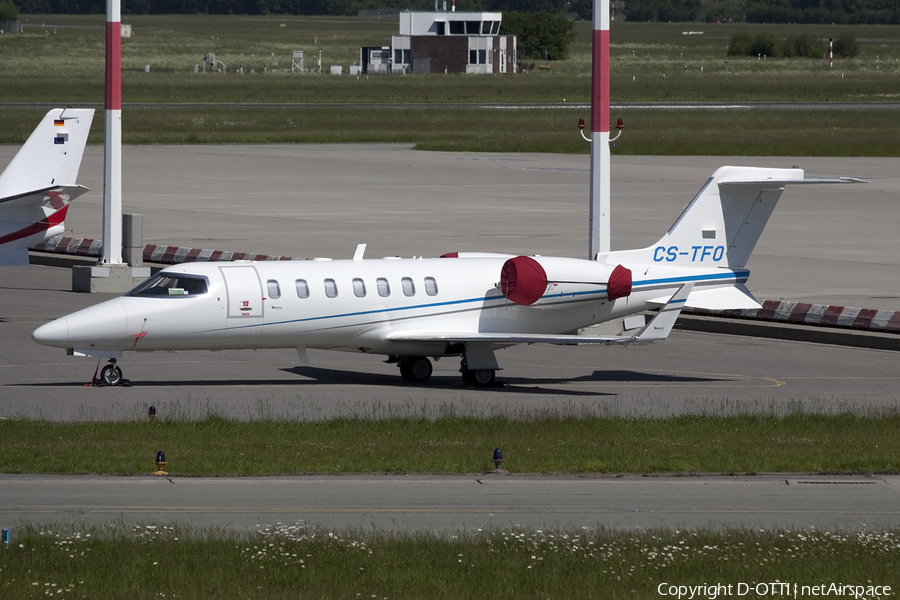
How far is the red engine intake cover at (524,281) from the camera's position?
84.2 feet

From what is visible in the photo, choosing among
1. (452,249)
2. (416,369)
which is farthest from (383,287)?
(452,249)

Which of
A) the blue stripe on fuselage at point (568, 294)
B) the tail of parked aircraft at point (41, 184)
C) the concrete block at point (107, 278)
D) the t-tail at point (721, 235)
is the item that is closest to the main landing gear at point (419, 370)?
the blue stripe on fuselage at point (568, 294)

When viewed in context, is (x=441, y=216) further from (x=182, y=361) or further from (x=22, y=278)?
(x=182, y=361)

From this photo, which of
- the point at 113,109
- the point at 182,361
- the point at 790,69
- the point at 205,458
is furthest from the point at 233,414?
the point at 790,69

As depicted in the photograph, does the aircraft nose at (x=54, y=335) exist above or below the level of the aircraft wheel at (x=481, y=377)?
above

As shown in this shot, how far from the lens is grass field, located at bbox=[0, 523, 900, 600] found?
12.4 meters

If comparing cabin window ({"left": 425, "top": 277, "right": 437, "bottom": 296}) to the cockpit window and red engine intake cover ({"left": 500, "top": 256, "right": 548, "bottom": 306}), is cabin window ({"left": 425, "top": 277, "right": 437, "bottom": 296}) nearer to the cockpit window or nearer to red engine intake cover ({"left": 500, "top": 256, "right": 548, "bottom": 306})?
red engine intake cover ({"left": 500, "top": 256, "right": 548, "bottom": 306})

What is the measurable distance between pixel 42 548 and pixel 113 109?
79.0 feet

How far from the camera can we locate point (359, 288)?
25406mm

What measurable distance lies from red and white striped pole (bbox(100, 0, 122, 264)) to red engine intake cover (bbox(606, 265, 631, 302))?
15085mm

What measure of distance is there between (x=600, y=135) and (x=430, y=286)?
6.52 meters

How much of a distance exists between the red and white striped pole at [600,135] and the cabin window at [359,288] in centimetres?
637

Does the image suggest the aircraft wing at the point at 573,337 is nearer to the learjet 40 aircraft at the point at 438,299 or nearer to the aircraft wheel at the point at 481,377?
the learjet 40 aircraft at the point at 438,299

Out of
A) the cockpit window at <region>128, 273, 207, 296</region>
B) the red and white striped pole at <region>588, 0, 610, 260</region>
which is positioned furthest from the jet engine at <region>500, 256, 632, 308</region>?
the cockpit window at <region>128, 273, 207, 296</region>
